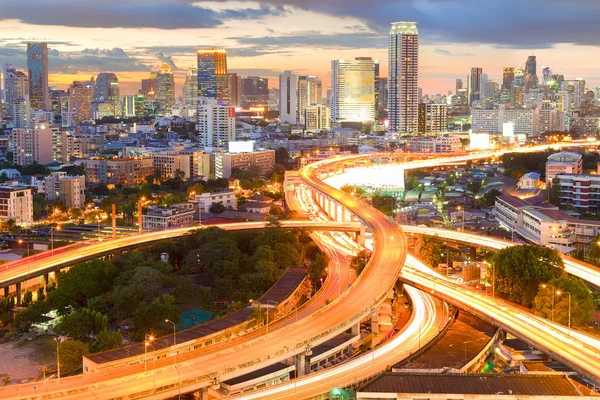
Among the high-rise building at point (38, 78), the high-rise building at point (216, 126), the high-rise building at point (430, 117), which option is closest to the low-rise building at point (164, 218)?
the high-rise building at point (216, 126)

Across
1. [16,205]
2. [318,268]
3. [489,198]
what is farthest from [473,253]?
[16,205]

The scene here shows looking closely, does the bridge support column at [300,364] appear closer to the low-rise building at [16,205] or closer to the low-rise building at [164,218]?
the low-rise building at [164,218]

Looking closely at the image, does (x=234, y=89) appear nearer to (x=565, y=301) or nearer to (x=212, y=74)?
(x=212, y=74)

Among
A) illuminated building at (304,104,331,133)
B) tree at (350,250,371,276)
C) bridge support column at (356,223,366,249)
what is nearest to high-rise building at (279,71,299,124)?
illuminated building at (304,104,331,133)

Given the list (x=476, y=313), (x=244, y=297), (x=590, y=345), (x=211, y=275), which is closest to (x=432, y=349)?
(x=476, y=313)

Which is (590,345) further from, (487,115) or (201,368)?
(487,115)

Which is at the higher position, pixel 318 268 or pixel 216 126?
pixel 216 126
